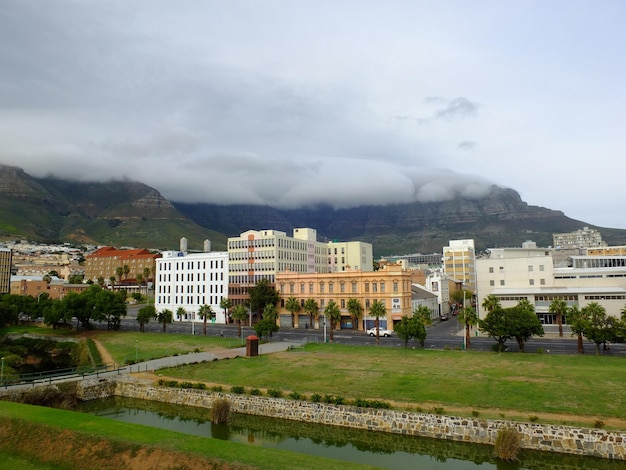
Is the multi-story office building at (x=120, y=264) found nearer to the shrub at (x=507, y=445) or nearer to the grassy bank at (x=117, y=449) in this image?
the grassy bank at (x=117, y=449)

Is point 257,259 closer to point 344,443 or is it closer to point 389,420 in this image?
point 389,420

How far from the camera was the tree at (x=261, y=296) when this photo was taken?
97375 mm

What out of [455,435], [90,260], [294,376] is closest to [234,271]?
[294,376]

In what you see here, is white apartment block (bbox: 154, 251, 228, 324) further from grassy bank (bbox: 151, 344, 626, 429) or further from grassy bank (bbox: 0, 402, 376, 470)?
grassy bank (bbox: 0, 402, 376, 470)

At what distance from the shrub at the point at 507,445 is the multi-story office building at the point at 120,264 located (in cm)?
17145

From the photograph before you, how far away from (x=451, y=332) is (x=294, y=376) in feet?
156

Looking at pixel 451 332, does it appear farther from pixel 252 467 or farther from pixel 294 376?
pixel 252 467

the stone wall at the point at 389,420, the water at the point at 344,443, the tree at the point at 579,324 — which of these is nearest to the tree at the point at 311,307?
the tree at the point at 579,324

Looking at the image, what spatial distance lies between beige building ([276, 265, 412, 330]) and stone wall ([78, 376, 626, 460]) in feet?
173

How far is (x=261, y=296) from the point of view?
97.4 metres

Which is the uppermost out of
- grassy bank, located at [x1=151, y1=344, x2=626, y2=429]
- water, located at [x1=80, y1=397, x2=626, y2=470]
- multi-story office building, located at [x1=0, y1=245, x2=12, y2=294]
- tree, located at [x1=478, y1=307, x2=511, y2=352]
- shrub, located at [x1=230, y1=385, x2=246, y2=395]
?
multi-story office building, located at [x1=0, y1=245, x2=12, y2=294]

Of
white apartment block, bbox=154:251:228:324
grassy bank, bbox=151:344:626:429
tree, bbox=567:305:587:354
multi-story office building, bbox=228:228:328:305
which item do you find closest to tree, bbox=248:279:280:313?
multi-story office building, bbox=228:228:328:305

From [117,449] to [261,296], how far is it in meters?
71.0

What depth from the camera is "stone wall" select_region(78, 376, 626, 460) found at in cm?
2847
